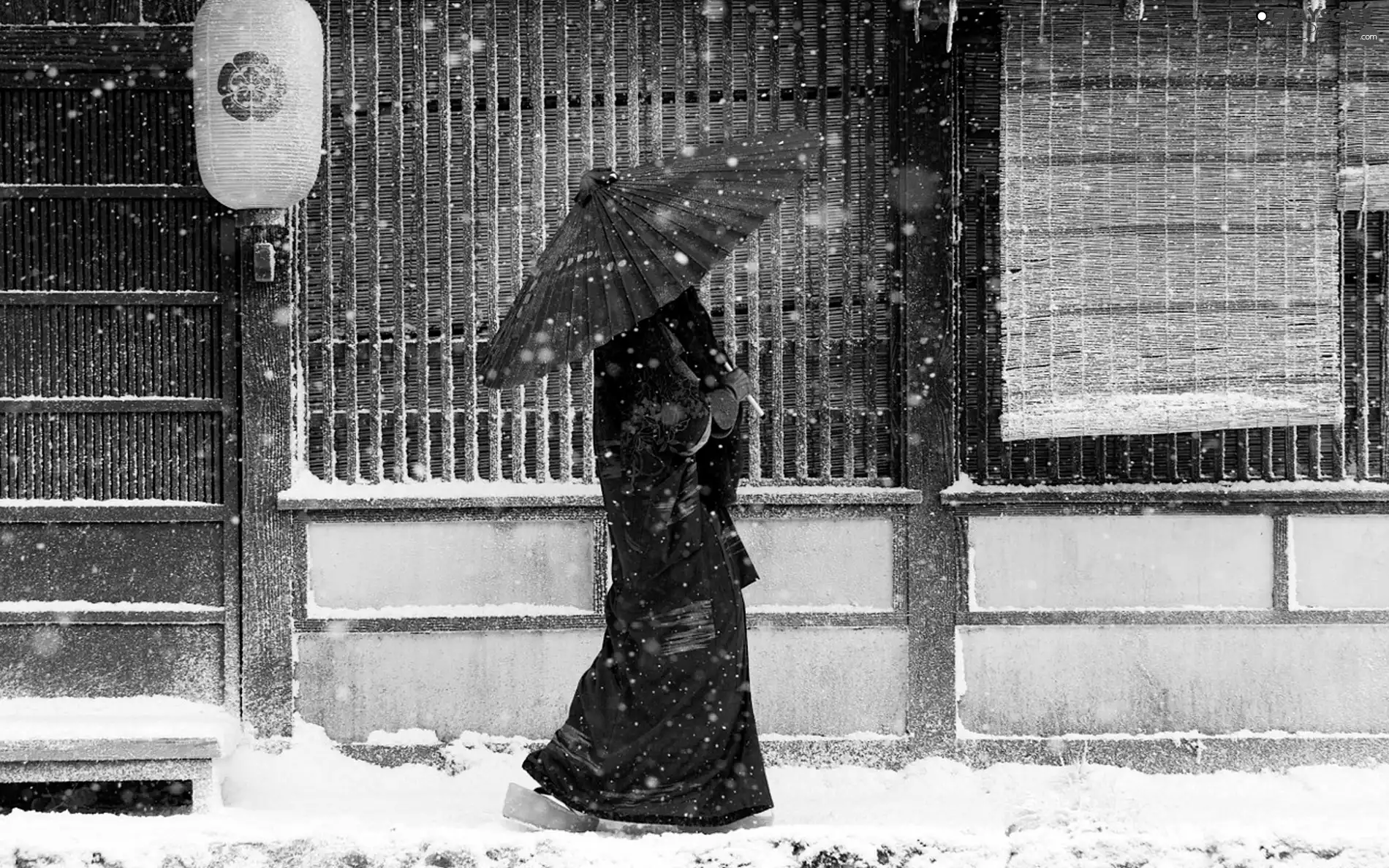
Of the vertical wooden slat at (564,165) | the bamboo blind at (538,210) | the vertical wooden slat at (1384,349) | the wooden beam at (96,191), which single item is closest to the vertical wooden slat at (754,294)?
the bamboo blind at (538,210)

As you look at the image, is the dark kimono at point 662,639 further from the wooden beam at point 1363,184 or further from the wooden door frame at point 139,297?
the wooden beam at point 1363,184

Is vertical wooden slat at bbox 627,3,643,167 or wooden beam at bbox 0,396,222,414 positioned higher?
vertical wooden slat at bbox 627,3,643,167

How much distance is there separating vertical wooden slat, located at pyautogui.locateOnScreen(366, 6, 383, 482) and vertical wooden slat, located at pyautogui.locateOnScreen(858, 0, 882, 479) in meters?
2.21

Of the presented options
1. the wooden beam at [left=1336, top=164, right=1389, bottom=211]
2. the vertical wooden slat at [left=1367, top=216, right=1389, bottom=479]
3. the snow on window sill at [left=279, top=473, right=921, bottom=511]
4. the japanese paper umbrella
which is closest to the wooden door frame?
the snow on window sill at [left=279, top=473, right=921, bottom=511]

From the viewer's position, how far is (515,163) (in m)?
6.63

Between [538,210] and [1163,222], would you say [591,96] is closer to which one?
[538,210]

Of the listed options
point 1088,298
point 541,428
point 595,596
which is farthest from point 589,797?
point 1088,298

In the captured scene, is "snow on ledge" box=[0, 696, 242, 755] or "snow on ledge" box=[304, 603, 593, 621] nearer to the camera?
"snow on ledge" box=[0, 696, 242, 755]

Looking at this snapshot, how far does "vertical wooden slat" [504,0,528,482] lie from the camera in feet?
21.7

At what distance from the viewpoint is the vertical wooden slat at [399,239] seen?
661cm

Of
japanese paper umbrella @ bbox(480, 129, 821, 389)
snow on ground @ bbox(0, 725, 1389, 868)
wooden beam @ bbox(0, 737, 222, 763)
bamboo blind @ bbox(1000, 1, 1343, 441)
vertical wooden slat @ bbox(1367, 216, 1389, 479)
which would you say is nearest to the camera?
snow on ground @ bbox(0, 725, 1389, 868)

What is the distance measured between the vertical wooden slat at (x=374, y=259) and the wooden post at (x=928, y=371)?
240 centimetres

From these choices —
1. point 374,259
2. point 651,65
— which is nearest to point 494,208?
point 374,259

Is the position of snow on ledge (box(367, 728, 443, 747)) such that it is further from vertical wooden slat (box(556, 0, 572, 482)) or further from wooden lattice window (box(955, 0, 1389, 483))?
wooden lattice window (box(955, 0, 1389, 483))
